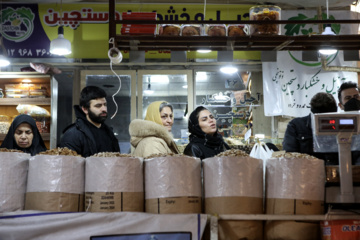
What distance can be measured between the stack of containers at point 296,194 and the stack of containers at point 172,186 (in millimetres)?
412

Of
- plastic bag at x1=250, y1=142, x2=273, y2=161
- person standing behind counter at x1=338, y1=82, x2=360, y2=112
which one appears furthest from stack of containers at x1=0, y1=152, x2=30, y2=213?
person standing behind counter at x1=338, y1=82, x2=360, y2=112

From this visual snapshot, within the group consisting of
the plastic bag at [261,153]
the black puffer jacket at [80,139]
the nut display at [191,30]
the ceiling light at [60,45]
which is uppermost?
the ceiling light at [60,45]

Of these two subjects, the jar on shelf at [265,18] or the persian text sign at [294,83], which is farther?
the persian text sign at [294,83]

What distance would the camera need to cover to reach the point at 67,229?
7.38 feet

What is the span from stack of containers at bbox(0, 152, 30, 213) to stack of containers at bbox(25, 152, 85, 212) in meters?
0.04

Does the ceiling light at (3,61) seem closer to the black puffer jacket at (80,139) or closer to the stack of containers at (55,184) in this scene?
the black puffer jacket at (80,139)

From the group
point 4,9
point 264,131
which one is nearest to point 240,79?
point 264,131

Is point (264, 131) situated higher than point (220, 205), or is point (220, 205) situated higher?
point (264, 131)

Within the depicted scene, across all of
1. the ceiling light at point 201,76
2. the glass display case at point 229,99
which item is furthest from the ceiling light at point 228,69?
the ceiling light at point 201,76

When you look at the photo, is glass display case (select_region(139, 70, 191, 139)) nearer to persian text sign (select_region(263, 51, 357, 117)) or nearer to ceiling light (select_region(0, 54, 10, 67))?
persian text sign (select_region(263, 51, 357, 117))

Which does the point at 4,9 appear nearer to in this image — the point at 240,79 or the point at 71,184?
the point at 240,79

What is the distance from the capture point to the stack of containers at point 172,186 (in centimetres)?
230

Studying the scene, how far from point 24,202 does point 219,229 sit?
102 cm

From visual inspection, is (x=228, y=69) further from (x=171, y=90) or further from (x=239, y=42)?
(x=239, y=42)
